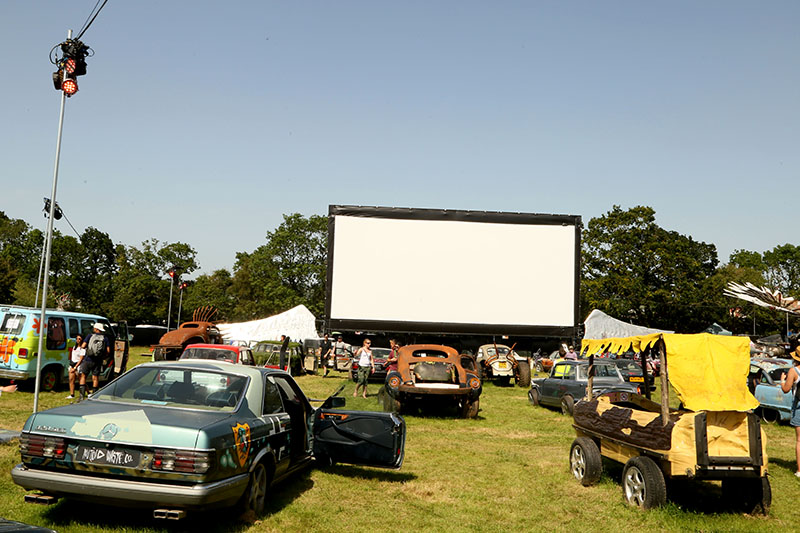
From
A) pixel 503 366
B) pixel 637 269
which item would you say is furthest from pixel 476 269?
pixel 637 269

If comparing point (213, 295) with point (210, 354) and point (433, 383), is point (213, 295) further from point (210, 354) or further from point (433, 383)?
point (433, 383)

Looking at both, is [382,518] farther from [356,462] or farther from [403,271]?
[403,271]

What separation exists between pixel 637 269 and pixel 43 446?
2211 inches

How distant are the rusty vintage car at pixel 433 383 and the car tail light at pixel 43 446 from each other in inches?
372

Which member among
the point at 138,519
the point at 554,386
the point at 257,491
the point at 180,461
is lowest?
the point at 138,519

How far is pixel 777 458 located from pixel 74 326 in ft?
50.6

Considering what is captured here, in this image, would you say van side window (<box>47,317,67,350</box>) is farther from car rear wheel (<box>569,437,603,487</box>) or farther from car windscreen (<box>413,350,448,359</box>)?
car rear wheel (<box>569,437,603,487</box>)

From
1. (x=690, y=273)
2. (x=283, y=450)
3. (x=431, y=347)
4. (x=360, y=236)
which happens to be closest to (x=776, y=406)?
(x=431, y=347)

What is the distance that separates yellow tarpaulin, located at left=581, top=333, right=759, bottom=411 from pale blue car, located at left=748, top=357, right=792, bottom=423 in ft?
29.0

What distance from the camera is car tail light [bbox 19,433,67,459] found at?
511cm

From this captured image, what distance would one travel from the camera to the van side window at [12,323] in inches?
590

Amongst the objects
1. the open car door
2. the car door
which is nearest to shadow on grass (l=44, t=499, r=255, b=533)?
the open car door

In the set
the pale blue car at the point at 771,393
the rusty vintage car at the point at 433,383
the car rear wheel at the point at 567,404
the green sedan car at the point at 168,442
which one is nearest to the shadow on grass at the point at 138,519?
the green sedan car at the point at 168,442

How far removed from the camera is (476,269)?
26578 millimetres
